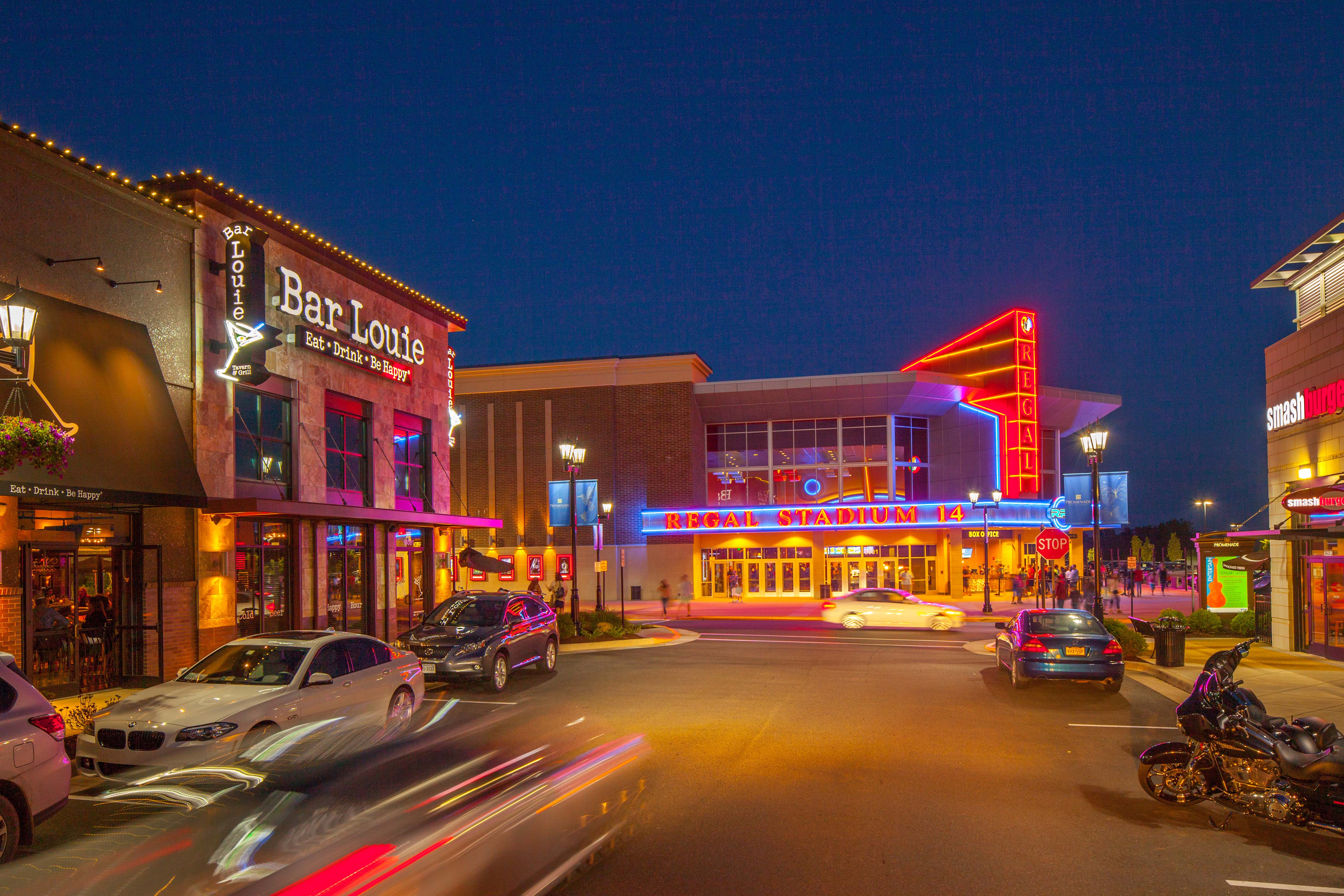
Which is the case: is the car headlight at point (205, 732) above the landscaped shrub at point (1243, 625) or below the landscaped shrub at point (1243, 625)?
above

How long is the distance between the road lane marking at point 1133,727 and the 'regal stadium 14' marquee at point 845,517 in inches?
1262

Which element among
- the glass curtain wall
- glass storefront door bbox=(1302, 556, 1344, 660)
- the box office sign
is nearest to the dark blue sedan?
glass storefront door bbox=(1302, 556, 1344, 660)

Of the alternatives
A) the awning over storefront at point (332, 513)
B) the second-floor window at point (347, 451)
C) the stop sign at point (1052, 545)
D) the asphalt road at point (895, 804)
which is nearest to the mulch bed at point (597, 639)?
the awning over storefront at point (332, 513)

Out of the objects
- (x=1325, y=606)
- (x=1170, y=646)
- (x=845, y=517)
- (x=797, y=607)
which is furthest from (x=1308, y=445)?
(x=845, y=517)

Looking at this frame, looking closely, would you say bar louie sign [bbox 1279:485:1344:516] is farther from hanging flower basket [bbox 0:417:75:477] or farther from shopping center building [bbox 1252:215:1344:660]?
hanging flower basket [bbox 0:417:75:477]

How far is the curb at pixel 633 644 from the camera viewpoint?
2255 cm

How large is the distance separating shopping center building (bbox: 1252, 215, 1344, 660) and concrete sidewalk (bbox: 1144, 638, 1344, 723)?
0.92 m

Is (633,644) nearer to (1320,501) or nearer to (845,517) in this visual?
(1320,501)

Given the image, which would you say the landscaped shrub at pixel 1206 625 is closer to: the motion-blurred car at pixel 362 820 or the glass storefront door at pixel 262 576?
the motion-blurred car at pixel 362 820

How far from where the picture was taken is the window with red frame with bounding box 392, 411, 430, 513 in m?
25.0

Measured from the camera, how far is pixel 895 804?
8078mm

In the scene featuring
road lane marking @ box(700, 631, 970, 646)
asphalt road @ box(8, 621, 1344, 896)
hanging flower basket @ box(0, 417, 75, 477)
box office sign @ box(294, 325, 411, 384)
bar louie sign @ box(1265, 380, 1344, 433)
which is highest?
box office sign @ box(294, 325, 411, 384)

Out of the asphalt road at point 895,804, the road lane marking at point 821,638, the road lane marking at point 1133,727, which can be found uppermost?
the asphalt road at point 895,804

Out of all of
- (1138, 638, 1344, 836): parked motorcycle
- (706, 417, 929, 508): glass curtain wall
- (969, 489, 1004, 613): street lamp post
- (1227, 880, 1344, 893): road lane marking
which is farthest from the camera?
(706, 417, 929, 508): glass curtain wall
